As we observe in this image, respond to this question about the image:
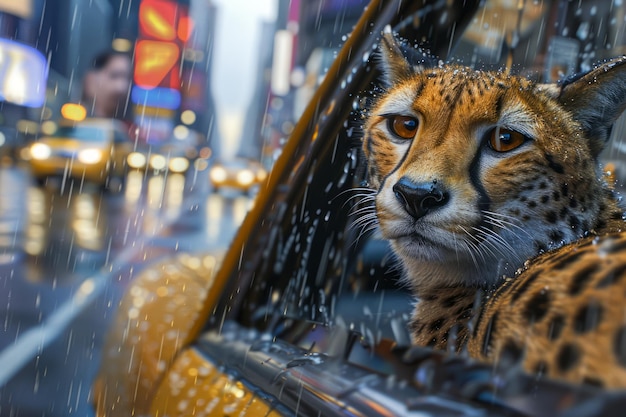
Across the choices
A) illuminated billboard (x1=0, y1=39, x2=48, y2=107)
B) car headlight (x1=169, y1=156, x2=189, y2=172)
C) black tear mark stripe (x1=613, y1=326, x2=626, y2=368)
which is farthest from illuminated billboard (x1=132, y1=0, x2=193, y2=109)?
black tear mark stripe (x1=613, y1=326, x2=626, y2=368)

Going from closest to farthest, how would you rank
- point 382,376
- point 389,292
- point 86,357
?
point 382,376 < point 389,292 < point 86,357

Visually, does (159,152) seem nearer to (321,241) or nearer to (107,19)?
(107,19)

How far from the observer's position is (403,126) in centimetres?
122

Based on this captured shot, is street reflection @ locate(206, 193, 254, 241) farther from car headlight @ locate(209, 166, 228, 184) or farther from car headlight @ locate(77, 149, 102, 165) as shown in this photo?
car headlight @ locate(77, 149, 102, 165)

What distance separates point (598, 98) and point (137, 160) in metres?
28.6

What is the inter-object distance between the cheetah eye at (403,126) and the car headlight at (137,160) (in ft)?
82.0

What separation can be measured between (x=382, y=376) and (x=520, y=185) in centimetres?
39

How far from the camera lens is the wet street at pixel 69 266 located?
14.4 ft

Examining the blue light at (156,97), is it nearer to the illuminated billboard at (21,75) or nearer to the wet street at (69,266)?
the illuminated billboard at (21,75)

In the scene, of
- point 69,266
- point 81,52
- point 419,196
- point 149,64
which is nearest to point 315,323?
point 419,196

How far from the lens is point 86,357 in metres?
5.14

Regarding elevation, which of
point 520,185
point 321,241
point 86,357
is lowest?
point 86,357

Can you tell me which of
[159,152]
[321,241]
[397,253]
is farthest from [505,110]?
[159,152]

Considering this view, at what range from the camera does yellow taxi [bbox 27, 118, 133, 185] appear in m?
20.2
